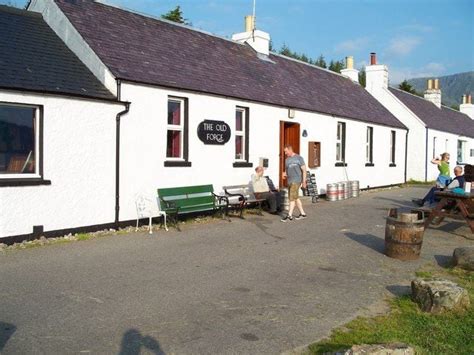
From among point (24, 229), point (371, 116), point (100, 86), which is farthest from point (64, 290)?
point (371, 116)

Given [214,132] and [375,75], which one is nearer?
[214,132]

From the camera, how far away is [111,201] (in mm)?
10914

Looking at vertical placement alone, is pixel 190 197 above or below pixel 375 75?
below

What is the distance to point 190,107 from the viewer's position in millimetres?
12797

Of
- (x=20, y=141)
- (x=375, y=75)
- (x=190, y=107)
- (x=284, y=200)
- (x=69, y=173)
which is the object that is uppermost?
(x=375, y=75)

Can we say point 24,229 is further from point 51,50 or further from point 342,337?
point 342,337

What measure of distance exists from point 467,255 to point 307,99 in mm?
12017

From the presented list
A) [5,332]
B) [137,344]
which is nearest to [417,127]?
[137,344]

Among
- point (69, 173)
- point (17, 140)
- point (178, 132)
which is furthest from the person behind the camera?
point (178, 132)

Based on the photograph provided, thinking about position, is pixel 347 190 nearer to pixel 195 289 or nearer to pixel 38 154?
pixel 38 154

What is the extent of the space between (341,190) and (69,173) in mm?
11471

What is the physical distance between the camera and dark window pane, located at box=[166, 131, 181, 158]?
496 inches

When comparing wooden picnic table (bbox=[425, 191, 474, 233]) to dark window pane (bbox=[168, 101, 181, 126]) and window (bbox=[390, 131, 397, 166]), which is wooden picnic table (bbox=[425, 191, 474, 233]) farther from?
window (bbox=[390, 131, 397, 166])

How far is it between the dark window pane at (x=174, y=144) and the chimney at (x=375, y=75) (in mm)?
21354
